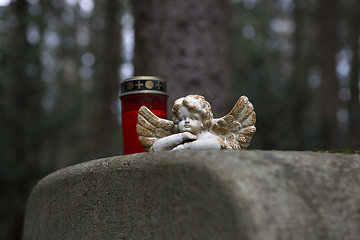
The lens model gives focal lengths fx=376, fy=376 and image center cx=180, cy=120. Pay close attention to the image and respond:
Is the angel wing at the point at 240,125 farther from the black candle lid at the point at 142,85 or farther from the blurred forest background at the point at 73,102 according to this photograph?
the blurred forest background at the point at 73,102

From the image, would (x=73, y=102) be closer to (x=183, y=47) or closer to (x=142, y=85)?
(x=183, y=47)

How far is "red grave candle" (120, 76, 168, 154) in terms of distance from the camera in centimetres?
177

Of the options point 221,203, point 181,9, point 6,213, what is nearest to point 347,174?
point 221,203

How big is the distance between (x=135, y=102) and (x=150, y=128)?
0.28 metres

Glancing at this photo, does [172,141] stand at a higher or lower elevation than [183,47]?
lower

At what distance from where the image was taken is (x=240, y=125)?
147 centimetres

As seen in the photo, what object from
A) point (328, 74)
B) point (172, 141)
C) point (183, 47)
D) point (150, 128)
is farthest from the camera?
point (328, 74)

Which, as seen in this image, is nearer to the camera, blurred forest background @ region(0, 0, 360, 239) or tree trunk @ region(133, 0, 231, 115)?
tree trunk @ region(133, 0, 231, 115)

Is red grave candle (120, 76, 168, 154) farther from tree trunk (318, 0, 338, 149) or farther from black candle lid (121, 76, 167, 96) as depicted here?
tree trunk (318, 0, 338, 149)

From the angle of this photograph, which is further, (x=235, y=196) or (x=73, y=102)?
(x=73, y=102)

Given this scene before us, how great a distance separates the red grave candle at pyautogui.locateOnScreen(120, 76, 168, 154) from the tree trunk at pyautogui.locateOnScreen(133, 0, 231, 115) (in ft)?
3.01

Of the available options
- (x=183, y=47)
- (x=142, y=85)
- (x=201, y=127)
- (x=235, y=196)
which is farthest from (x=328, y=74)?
(x=235, y=196)

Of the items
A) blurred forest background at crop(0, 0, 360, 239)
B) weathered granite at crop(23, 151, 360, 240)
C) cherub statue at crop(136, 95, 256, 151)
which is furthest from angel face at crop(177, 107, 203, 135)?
blurred forest background at crop(0, 0, 360, 239)

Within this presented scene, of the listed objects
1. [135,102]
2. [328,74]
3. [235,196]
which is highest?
[328,74]
